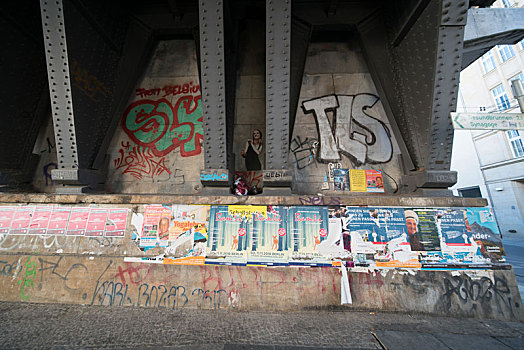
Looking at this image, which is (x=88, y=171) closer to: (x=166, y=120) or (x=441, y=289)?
(x=166, y=120)

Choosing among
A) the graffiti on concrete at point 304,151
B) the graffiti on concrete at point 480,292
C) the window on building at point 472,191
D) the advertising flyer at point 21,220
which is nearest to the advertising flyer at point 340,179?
the graffiti on concrete at point 304,151

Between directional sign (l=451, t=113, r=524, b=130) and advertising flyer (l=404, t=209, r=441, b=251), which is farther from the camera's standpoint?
advertising flyer (l=404, t=209, r=441, b=251)

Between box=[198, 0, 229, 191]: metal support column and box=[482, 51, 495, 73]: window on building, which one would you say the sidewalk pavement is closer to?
box=[198, 0, 229, 191]: metal support column

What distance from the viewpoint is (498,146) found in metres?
18.4

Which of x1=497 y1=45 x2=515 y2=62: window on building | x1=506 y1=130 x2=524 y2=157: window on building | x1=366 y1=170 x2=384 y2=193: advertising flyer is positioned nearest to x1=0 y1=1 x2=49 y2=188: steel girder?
x1=366 y1=170 x2=384 y2=193: advertising flyer

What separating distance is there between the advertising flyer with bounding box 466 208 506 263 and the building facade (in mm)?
16610

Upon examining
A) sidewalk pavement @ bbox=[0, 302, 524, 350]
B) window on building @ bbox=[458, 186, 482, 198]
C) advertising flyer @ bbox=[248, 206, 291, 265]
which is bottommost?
sidewalk pavement @ bbox=[0, 302, 524, 350]

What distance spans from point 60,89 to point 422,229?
26.9 ft

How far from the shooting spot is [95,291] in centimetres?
414

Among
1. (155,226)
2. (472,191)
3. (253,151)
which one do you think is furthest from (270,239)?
(472,191)

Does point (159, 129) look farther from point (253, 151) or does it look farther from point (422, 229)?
point (422, 229)

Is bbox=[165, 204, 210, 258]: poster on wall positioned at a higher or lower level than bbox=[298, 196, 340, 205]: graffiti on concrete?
lower

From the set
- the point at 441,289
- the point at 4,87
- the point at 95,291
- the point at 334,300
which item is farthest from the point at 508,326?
the point at 4,87

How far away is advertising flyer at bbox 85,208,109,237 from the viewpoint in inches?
173
